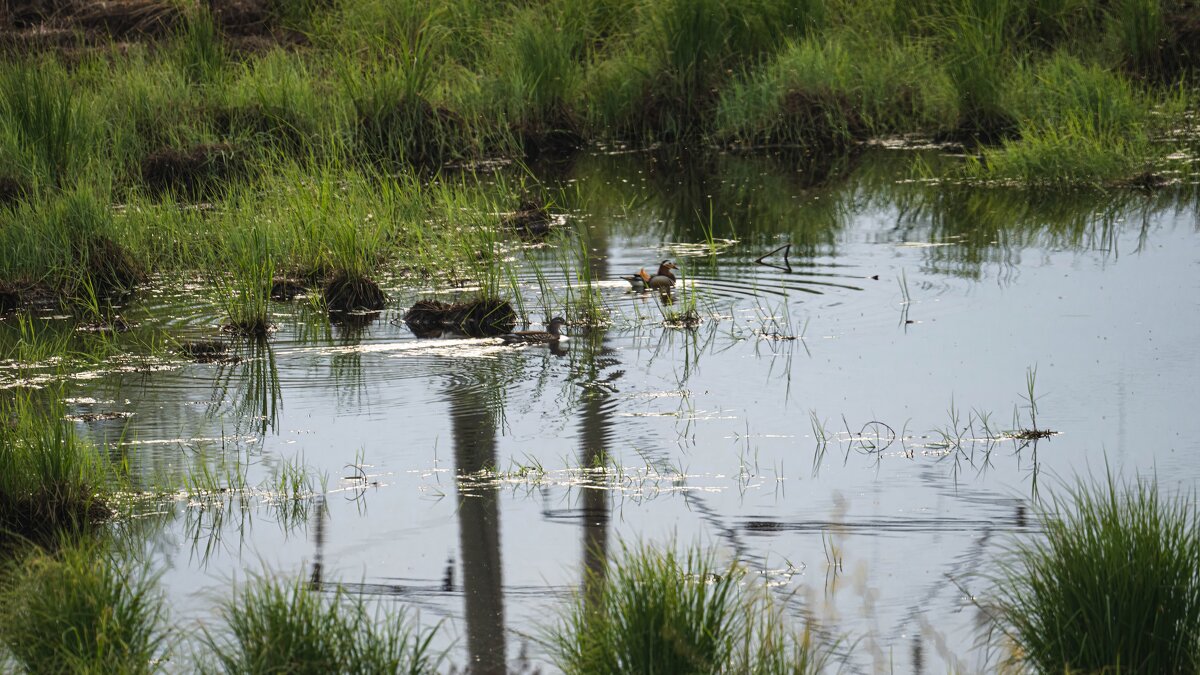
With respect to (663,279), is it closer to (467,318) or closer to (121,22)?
(467,318)

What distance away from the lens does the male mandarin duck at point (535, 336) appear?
8625 millimetres

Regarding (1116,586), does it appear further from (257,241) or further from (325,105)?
(325,105)

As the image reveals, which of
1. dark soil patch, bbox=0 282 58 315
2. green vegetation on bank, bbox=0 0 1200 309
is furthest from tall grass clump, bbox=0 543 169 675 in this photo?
green vegetation on bank, bbox=0 0 1200 309

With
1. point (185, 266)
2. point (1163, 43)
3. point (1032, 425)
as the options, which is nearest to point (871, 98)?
point (1163, 43)

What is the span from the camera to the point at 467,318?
29.1 feet

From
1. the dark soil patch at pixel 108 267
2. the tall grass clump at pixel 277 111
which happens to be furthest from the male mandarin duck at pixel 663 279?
the tall grass clump at pixel 277 111

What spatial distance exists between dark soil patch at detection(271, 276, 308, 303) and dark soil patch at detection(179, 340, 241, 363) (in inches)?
53.3

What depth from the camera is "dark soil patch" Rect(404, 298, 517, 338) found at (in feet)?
29.1

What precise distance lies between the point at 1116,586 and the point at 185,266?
26.9ft

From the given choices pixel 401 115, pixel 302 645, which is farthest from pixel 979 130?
pixel 302 645

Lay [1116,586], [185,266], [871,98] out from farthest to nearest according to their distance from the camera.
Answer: [871,98] → [185,266] → [1116,586]

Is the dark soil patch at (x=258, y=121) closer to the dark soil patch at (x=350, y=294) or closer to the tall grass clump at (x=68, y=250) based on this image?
the tall grass clump at (x=68, y=250)

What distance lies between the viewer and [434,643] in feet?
15.4

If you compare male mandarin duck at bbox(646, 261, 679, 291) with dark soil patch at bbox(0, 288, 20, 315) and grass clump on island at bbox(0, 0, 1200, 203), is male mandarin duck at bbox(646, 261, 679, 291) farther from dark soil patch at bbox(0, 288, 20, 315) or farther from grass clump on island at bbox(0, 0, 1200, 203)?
grass clump on island at bbox(0, 0, 1200, 203)
